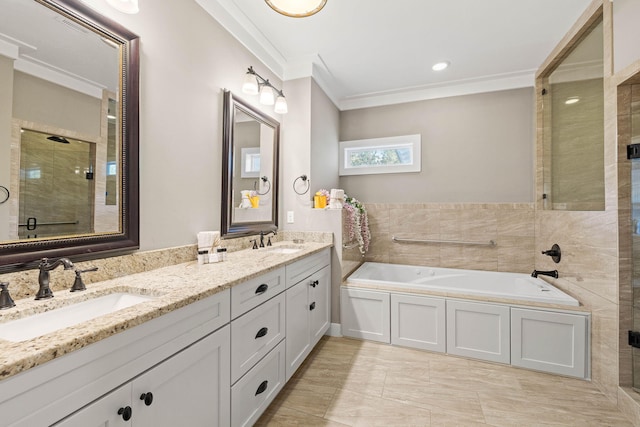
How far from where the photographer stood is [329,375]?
2.06 m

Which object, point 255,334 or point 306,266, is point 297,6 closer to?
point 306,266

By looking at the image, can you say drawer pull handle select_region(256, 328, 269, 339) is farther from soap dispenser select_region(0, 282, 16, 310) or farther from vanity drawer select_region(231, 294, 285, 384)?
soap dispenser select_region(0, 282, 16, 310)

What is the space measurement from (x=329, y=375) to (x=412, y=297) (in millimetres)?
976

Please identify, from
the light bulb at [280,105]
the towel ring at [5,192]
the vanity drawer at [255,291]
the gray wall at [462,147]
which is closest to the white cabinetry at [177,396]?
the vanity drawer at [255,291]

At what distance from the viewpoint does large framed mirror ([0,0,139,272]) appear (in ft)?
3.29

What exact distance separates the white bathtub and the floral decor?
0.31 meters

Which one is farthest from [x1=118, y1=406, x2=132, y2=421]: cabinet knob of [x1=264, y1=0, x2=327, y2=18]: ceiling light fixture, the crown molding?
the crown molding

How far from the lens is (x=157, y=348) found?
0.93 metres

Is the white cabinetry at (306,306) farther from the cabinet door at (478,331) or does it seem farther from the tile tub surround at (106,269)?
the cabinet door at (478,331)

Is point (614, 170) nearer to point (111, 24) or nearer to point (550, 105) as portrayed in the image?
point (550, 105)

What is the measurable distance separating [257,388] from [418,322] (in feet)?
5.09

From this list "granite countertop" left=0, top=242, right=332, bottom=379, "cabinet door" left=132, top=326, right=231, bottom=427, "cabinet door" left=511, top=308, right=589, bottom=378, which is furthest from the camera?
"cabinet door" left=511, top=308, right=589, bottom=378

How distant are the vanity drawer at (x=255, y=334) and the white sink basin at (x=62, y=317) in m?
0.45

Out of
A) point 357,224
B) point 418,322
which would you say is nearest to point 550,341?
point 418,322
